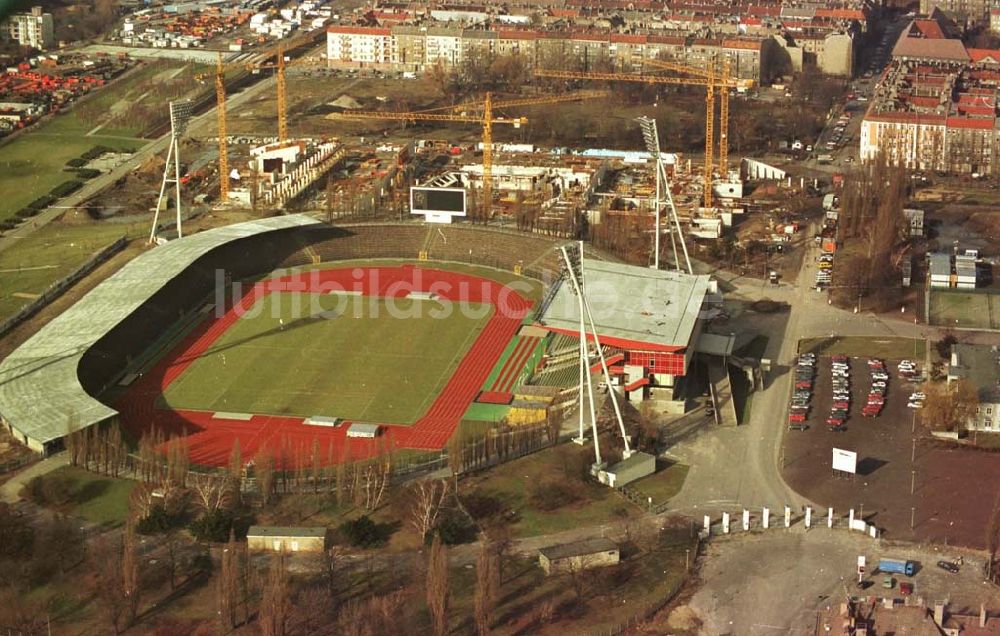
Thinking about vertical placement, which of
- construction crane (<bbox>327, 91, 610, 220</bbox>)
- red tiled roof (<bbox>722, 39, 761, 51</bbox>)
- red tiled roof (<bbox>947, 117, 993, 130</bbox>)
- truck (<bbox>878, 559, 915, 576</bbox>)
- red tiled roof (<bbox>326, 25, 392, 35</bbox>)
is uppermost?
red tiled roof (<bbox>326, 25, 392, 35</bbox>)

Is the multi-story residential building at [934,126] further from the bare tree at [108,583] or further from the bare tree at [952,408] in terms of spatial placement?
the bare tree at [108,583]

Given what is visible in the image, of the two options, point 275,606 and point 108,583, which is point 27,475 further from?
point 275,606

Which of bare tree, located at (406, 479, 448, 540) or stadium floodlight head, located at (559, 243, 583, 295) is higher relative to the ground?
stadium floodlight head, located at (559, 243, 583, 295)

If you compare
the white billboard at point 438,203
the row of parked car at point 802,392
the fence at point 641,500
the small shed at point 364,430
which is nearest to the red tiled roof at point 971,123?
the white billboard at point 438,203

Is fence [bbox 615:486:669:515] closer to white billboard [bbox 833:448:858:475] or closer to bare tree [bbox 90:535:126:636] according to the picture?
white billboard [bbox 833:448:858:475]

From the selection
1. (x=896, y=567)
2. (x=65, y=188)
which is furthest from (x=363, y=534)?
(x=65, y=188)

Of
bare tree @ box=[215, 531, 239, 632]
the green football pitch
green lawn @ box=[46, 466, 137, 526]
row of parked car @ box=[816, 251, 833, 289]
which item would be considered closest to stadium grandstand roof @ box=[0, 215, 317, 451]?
green lawn @ box=[46, 466, 137, 526]
